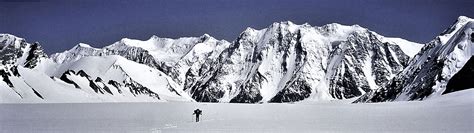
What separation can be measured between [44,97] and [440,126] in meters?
178

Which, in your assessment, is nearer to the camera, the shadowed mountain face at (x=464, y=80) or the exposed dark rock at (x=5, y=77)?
the shadowed mountain face at (x=464, y=80)

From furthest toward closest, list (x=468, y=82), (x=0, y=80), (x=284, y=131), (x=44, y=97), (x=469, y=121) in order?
(x=44, y=97) < (x=0, y=80) < (x=468, y=82) < (x=469, y=121) < (x=284, y=131)

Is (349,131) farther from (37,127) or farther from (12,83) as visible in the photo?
(12,83)

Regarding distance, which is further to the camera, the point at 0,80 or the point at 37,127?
the point at 0,80

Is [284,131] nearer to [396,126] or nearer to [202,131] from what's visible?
[202,131]

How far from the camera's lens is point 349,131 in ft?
115

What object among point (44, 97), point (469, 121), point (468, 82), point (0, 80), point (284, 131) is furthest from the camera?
point (44, 97)

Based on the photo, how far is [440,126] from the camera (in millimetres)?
37469

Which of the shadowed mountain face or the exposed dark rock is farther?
the exposed dark rock

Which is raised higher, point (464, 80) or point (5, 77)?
point (5, 77)

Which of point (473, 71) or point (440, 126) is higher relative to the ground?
point (473, 71)

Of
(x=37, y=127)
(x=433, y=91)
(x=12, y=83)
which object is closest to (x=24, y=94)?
(x=12, y=83)

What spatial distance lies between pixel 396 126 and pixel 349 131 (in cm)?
628

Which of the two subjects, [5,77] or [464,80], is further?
[5,77]
